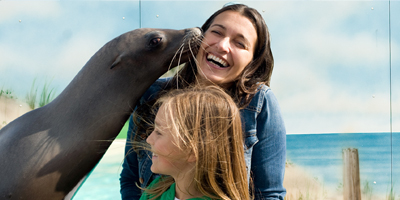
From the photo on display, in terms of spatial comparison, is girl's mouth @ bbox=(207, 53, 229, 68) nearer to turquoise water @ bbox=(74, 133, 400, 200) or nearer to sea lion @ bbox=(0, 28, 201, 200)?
sea lion @ bbox=(0, 28, 201, 200)

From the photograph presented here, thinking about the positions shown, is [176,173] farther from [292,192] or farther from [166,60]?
[292,192]

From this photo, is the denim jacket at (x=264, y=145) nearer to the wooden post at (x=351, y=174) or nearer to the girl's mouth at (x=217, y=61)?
the girl's mouth at (x=217, y=61)

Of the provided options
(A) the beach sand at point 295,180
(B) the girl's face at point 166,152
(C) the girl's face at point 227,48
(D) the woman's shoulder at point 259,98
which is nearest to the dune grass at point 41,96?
(A) the beach sand at point 295,180

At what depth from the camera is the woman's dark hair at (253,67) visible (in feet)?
5.15

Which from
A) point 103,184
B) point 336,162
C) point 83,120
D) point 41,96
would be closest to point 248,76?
point 83,120

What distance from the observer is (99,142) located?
1.50 metres

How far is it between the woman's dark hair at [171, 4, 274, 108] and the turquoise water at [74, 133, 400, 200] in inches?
139

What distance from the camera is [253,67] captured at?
1.66m

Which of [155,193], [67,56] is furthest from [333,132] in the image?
[155,193]

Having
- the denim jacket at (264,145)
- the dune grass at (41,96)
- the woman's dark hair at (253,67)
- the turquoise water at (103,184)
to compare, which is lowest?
the turquoise water at (103,184)

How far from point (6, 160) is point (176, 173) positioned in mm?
735

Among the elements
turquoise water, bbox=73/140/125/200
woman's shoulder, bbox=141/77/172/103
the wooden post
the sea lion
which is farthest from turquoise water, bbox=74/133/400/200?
the sea lion

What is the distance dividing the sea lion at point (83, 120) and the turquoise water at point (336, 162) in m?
3.40

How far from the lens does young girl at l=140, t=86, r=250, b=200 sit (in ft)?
3.66
